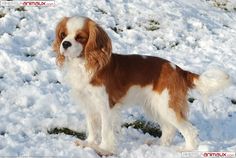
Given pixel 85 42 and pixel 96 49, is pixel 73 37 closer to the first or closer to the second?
pixel 85 42

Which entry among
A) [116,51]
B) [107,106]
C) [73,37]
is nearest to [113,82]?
[107,106]

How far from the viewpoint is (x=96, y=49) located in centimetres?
526

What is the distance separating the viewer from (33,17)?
9.55 meters

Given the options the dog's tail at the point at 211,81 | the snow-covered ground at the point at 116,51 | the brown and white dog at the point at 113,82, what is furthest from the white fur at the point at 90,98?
the dog's tail at the point at 211,81

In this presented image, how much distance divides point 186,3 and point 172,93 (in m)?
6.73

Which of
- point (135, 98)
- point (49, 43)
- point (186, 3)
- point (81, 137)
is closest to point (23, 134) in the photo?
point (81, 137)

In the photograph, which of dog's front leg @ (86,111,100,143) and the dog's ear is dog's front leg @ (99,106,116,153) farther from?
the dog's ear

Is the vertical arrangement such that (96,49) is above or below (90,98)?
above

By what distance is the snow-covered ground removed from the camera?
5.84 metres

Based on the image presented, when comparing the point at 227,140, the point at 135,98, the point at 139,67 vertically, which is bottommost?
the point at 227,140

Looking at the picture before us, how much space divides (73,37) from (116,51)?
3783 mm

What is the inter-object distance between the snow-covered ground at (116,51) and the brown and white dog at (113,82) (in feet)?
1.06

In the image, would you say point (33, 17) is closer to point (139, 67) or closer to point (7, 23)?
point (7, 23)

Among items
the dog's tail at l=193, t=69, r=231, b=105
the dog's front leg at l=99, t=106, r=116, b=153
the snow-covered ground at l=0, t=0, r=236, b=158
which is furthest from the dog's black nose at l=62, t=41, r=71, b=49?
the dog's tail at l=193, t=69, r=231, b=105
